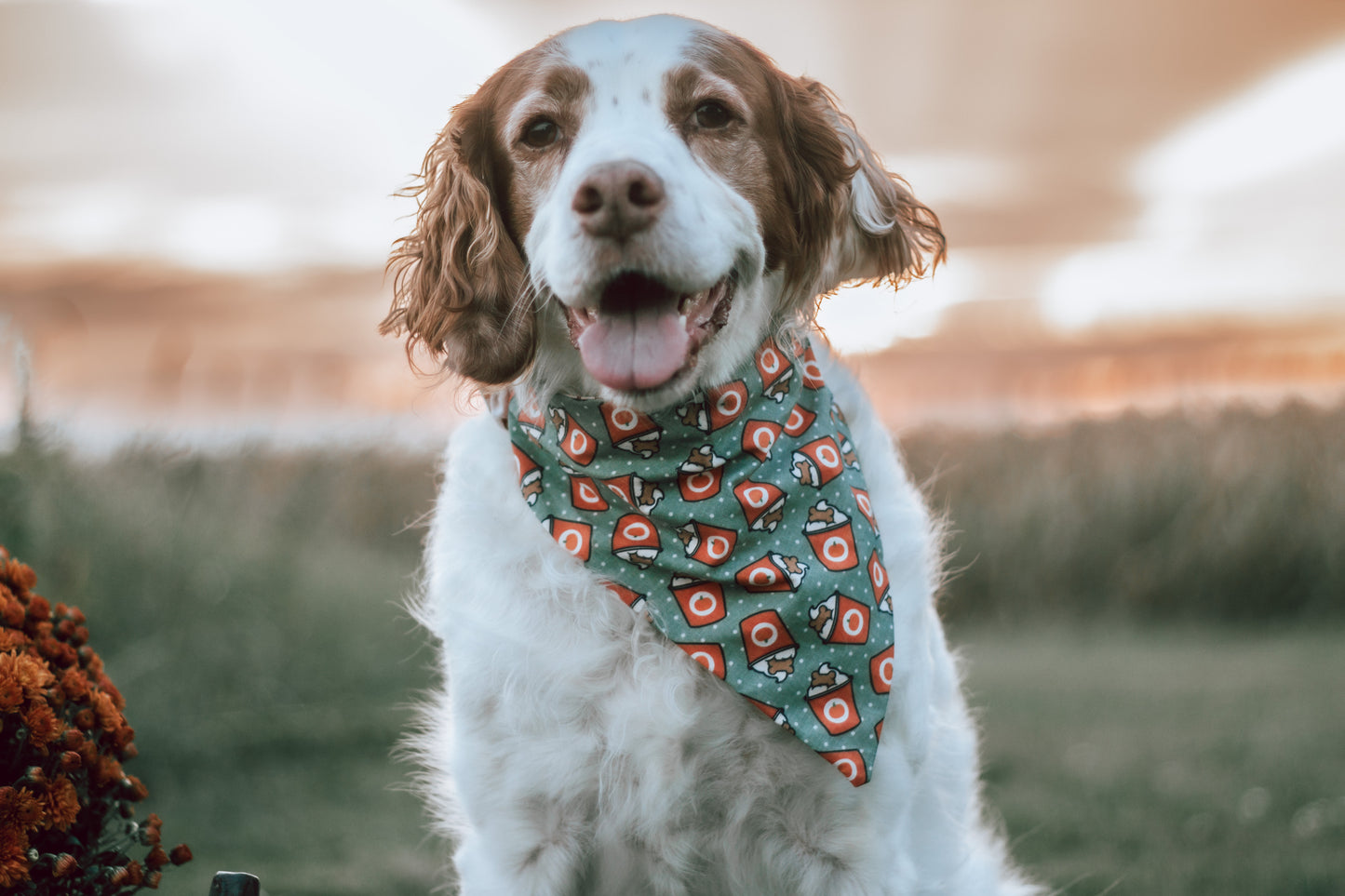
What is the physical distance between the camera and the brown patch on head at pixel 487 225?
2234 mm

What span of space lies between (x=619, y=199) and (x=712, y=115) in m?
0.44

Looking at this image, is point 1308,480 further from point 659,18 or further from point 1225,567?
point 659,18

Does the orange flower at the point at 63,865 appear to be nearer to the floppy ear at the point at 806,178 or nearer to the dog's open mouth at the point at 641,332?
the dog's open mouth at the point at 641,332

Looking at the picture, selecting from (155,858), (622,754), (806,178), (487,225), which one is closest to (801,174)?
(806,178)

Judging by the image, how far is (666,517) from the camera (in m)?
2.26

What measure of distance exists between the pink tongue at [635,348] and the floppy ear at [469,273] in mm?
253

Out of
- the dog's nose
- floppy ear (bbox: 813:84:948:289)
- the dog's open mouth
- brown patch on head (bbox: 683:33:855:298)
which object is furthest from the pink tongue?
floppy ear (bbox: 813:84:948:289)

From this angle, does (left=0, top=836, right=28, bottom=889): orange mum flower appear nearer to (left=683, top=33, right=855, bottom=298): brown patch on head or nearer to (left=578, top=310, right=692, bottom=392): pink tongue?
(left=578, top=310, right=692, bottom=392): pink tongue

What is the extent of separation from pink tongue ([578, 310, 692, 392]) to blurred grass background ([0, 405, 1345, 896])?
0.98 m

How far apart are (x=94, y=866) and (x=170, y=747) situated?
2739 mm

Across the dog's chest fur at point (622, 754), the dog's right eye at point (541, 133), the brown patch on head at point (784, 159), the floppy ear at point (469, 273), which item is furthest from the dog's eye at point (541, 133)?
the dog's chest fur at point (622, 754)

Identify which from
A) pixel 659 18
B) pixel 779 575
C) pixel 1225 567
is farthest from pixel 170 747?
pixel 1225 567

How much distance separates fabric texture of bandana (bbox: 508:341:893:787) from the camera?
2.18 m

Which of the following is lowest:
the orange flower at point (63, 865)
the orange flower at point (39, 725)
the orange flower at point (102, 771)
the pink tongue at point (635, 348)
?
the orange flower at point (63, 865)
